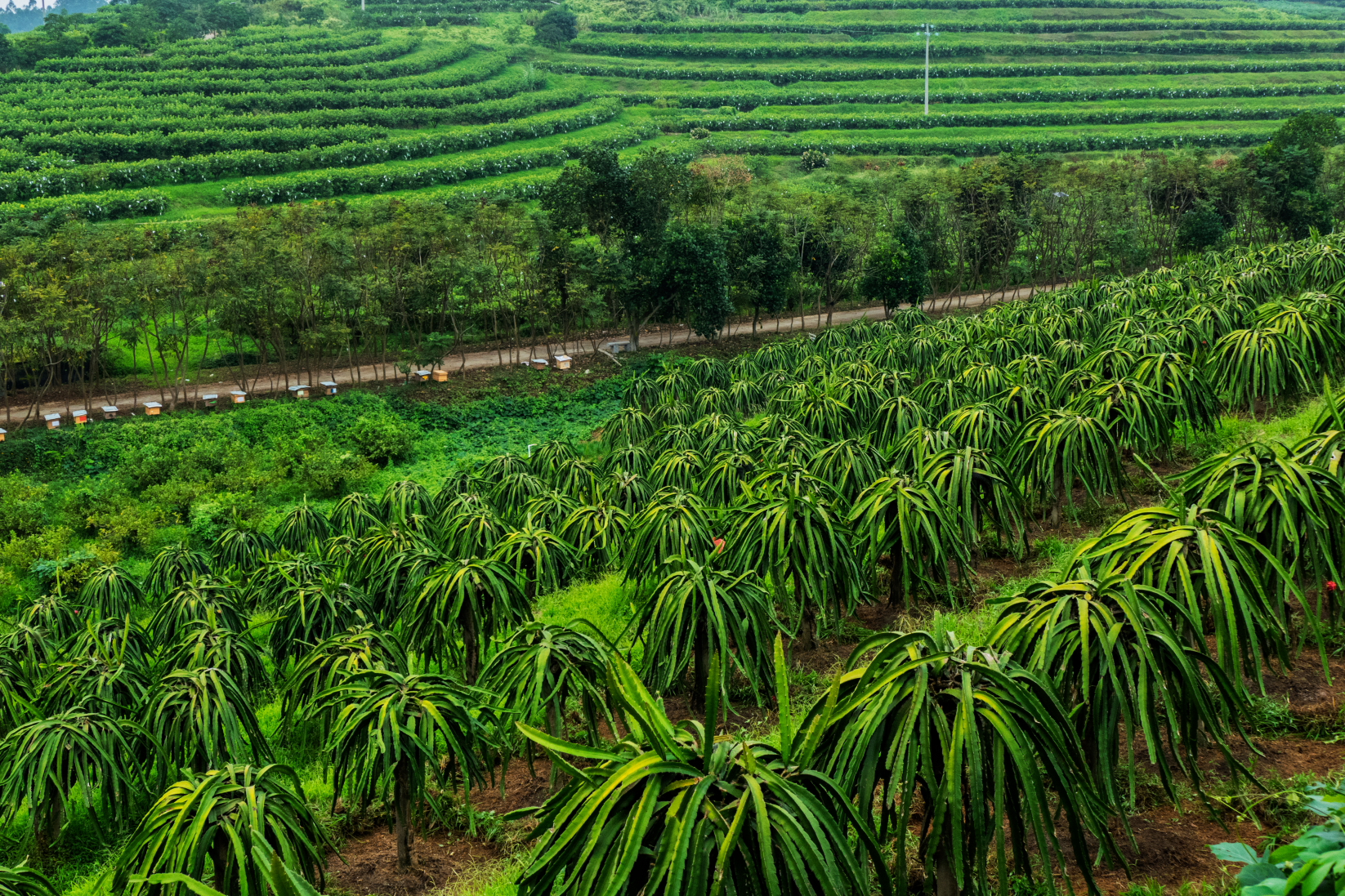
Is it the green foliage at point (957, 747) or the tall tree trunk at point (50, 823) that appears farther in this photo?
the tall tree trunk at point (50, 823)

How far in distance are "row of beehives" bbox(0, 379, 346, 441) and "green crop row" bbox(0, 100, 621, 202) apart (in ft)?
67.0

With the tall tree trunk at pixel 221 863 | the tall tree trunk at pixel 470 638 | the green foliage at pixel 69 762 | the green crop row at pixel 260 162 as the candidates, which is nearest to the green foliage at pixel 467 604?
the tall tree trunk at pixel 470 638

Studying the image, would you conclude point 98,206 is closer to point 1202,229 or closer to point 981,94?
point 1202,229

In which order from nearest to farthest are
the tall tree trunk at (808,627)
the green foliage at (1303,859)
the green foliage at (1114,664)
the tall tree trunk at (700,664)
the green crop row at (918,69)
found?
1. the green foliage at (1303,859)
2. the green foliage at (1114,664)
3. the tall tree trunk at (700,664)
4. the tall tree trunk at (808,627)
5. the green crop row at (918,69)

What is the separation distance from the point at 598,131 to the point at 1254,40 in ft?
182

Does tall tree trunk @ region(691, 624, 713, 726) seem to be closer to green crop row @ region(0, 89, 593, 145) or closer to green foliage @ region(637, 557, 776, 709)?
green foliage @ region(637, 557, 776, 709)

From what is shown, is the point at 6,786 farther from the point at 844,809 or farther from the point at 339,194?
the point at 339,194

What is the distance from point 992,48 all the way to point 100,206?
63.9 m

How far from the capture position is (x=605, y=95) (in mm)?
69250

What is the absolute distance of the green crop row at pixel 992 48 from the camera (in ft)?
246

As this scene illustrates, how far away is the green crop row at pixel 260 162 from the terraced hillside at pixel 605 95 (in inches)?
4.5

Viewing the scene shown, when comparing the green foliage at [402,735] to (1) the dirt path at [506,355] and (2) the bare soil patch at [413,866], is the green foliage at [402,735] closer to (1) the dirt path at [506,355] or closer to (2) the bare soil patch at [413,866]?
(2) the bare soil patch at [413,866]

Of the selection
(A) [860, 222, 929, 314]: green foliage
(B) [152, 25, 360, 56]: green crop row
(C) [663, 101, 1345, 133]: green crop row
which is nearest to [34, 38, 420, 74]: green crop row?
(B) [152, 25, 360, 56]: green crop row

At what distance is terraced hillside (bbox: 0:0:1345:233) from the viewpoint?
4916cm
